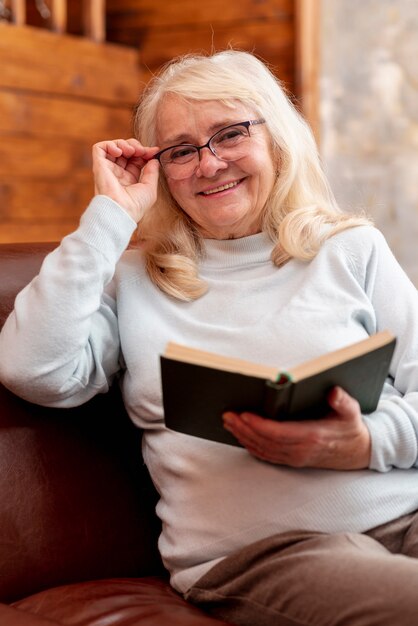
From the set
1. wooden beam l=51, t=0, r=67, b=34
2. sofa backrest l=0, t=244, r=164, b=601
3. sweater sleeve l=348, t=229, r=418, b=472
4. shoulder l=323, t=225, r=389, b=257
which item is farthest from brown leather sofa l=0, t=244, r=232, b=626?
wooden beam l=51, t=0, r=67, b=34

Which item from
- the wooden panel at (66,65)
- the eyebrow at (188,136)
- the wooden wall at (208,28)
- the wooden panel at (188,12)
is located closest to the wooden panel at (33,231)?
the wooden panel at (66,65)

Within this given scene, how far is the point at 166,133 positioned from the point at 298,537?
2.47ft

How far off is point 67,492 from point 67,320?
29 cm

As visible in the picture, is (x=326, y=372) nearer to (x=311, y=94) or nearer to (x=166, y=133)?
(x=166, y=133)

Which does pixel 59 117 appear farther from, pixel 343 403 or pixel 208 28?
pixel 343 403

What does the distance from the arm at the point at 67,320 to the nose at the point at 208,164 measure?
0.51ft

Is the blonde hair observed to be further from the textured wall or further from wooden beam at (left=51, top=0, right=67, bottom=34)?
wooden beam at (left=51, top=0, right=67, bottom=34)

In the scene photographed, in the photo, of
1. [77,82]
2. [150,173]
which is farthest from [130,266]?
[77,82]

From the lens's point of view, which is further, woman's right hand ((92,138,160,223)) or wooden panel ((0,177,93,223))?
wooden panel ((0,177,93,223))

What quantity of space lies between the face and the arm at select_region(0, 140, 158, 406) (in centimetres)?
16

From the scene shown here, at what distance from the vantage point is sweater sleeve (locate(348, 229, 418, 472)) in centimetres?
137

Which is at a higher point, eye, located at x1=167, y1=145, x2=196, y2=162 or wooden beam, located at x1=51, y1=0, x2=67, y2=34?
eye, located at x1=167, y1=145, x2=196, y2=162

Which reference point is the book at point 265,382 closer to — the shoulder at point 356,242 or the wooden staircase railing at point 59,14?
the shoulder at point 356,242

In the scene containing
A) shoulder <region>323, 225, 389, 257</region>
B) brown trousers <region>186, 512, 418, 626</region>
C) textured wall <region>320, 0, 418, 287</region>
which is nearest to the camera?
brown trousers <region>186, 512, 418, 626</region>
